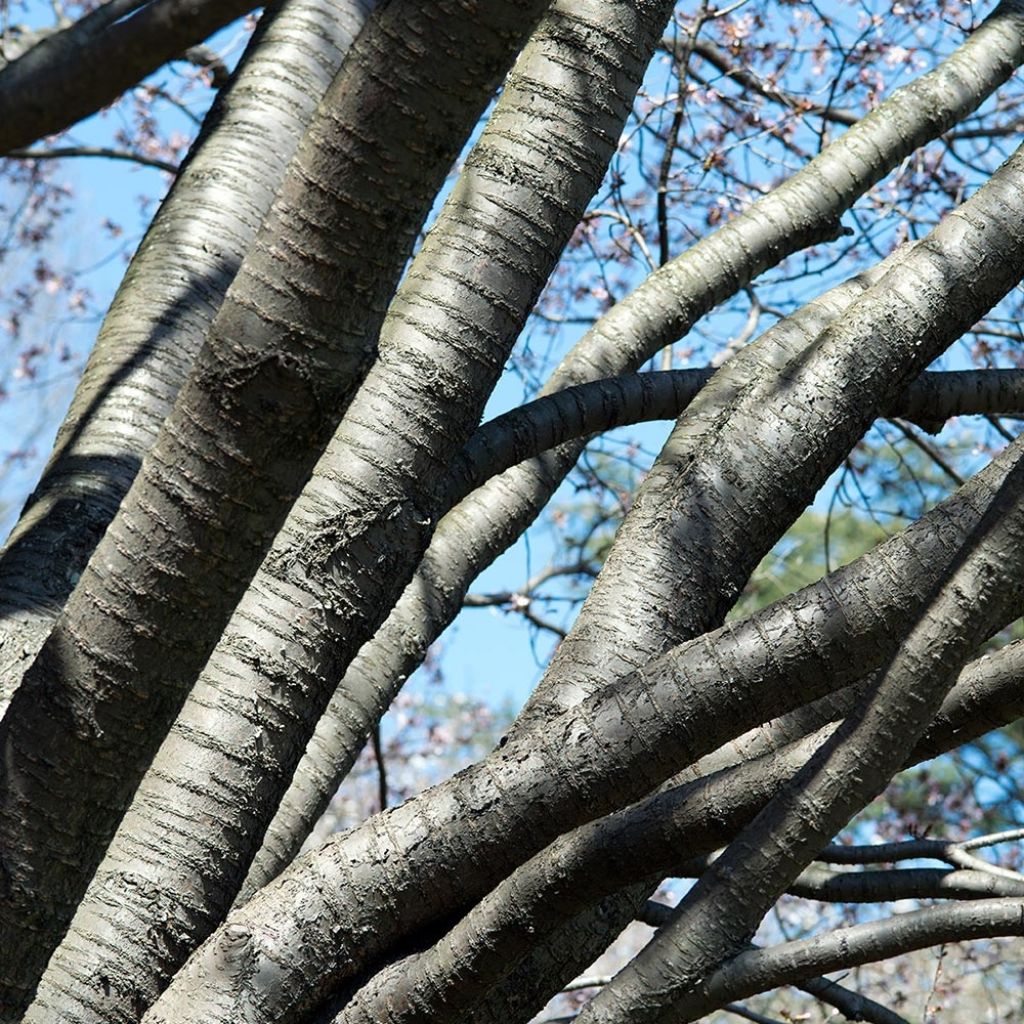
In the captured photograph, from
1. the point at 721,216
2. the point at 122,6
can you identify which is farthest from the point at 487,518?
the point at 721,216

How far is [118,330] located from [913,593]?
179 cm

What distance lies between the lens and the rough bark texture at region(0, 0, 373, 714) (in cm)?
230

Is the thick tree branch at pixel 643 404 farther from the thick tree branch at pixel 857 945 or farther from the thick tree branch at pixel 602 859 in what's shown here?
the thick tree branch at pixel 857 945

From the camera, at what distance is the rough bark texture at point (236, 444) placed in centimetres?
128

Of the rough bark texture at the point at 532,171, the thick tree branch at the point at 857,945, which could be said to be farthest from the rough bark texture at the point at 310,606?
the thick tree branch at the point at 857,945

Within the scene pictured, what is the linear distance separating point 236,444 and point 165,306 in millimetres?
1416

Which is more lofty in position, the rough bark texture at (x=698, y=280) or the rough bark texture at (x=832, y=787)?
the rough bark texture at (x=698, y=280)

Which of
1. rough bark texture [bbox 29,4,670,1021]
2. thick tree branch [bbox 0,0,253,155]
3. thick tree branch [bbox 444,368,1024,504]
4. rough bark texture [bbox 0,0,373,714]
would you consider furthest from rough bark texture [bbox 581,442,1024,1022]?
rough bark texture [bbox 0,0,373,714]

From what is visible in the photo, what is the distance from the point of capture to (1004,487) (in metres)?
1.56

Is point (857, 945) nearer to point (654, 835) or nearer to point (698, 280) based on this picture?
point (654, 835)

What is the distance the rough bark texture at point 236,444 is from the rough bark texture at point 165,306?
2.17 feet

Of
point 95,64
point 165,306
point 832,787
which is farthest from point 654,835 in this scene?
point 165,306

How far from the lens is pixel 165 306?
8.73ft

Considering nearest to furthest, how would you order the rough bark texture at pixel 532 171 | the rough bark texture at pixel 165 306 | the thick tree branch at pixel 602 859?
→ the thick tree branch at pixel 602 859, the rough bark texture at pixel 532 171, the rough bark texture at pixel 165 306
